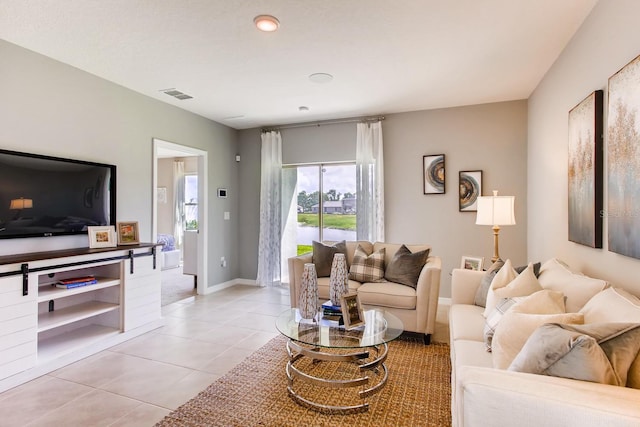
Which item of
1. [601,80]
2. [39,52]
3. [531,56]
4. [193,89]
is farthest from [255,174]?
[601,80]

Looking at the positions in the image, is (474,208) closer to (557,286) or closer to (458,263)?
(458,263)

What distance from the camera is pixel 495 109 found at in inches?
168

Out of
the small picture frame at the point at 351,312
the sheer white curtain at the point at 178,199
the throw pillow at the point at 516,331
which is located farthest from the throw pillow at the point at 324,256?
the sheer white curtain at the point at 178,199

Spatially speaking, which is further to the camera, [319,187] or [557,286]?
[319,187]

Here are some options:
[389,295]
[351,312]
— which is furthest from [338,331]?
[389,295]

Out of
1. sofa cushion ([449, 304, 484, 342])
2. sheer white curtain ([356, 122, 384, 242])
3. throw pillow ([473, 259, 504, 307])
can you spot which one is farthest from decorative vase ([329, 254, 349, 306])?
sheer white curtain ([356, 122, 384, 242])

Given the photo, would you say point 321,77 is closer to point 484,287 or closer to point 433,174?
point 433,174

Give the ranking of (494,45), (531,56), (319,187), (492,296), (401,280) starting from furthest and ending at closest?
(319,187)
(401,280)
(531,56)
(494,45)
(492,296)

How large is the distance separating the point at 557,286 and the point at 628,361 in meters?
0.98

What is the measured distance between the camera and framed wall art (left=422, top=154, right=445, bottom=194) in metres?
4.51

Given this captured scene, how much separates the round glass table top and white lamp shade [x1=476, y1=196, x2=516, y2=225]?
5.02ft

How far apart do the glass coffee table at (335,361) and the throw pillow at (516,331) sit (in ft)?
2.56

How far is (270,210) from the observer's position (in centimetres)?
546

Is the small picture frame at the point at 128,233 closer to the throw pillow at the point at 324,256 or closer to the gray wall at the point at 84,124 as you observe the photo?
the gray wall at the point at 84,124
